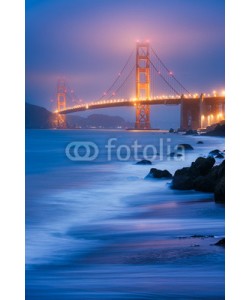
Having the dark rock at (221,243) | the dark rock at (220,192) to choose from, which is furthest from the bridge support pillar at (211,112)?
the dark rock at (221,243)

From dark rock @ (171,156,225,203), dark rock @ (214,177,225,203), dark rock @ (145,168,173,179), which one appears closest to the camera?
dark rock @ (214,177,225,203)

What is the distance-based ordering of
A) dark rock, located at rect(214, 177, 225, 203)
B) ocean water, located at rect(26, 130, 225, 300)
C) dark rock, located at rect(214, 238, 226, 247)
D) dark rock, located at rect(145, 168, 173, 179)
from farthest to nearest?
dark rock, located at rect(145, 168, 173, 179)
dark rock, located at rect(214, 177, 225, 203)
dark rock, located at rect(214, 238, 226, 247)
ocean water, located at rect(26, 130, 225, 300)

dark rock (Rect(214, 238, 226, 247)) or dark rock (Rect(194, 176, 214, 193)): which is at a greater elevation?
dark rock (Rect(194, 176, 214, 193))

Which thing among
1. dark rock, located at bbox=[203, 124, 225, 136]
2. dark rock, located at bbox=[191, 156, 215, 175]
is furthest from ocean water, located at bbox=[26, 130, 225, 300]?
dark rock, located at bbox=[203, 124, 225, 136]

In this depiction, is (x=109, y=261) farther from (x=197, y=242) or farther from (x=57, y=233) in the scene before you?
(x=57, y=233)

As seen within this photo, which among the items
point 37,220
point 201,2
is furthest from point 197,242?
point 201,2

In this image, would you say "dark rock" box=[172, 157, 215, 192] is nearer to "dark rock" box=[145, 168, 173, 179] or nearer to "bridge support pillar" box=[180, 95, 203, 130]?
"dark rock" box=[145, 168, 173, 179]
